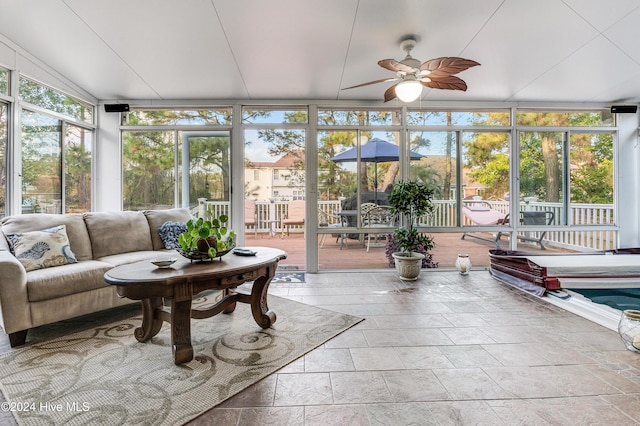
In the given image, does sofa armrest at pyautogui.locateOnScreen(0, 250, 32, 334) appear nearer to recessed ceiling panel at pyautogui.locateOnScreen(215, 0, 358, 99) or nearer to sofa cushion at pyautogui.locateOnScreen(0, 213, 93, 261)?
sofa cushion at pyautogui.locateOnScreen(0, 213, 93, 261)

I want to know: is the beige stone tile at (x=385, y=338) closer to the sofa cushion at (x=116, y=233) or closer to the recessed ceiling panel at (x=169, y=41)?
the sofa cushion at (x=116, y=233)

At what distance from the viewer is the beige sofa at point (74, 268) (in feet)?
7.53

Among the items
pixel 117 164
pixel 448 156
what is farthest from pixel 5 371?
pixel 448 156

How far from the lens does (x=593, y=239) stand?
5172 millimetres

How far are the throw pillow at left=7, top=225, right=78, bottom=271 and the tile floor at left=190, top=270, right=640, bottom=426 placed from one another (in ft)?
7.29

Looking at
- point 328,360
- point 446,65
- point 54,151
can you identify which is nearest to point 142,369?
point 328,360

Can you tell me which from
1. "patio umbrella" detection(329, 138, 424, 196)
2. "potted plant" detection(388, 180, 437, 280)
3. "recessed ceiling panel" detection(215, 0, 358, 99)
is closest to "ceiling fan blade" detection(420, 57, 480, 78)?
"recessed ceiling panel" detection(215, 0, 358, 99)

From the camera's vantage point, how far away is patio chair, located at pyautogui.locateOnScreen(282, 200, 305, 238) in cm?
691

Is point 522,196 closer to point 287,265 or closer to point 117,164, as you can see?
point 287,265

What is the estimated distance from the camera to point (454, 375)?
6.22ft

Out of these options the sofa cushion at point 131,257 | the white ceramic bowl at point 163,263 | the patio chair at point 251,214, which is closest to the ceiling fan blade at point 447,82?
the white ceramic bowl at point 163,263

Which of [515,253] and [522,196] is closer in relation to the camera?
[515,253]

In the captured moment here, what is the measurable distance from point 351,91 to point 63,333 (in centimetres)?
407

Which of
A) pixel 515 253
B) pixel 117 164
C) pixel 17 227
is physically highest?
pixel 117 164
